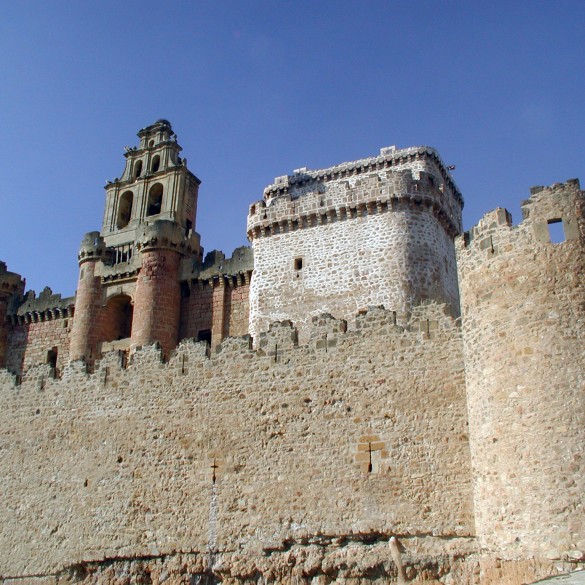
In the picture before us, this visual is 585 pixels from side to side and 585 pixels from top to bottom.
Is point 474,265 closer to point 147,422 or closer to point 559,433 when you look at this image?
point 559,433

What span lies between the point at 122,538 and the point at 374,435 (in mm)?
5635

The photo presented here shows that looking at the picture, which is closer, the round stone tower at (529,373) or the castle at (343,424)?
the round stone tower at (529,373)

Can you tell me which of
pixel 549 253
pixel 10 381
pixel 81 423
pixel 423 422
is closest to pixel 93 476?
pixel 81 423

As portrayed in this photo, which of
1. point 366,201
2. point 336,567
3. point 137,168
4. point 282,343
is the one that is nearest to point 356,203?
point 366,201

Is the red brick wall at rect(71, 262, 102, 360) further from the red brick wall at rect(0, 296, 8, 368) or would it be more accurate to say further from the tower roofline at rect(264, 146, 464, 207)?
the tower roofline at rect(264, 146, 464, 207)

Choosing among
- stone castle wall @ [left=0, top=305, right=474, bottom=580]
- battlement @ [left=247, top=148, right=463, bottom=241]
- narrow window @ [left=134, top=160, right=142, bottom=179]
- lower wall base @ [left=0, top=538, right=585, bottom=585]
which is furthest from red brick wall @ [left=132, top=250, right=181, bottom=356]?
lower wall base @ [left=0, top=538, right=585, bottom=585]

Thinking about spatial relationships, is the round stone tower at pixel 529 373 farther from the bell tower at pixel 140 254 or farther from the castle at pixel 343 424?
the bell tower at pixel 140 254

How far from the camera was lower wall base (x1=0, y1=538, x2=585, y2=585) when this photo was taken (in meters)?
12.0

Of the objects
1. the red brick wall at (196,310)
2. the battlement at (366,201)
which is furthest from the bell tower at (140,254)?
the battlement at (366,201)

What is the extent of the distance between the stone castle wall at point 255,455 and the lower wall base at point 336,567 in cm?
5

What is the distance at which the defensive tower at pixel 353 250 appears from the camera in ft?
73.3

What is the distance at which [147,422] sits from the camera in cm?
1736

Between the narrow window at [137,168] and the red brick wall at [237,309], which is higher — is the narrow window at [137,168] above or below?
above

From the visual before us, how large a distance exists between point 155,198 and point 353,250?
35.8 ft
